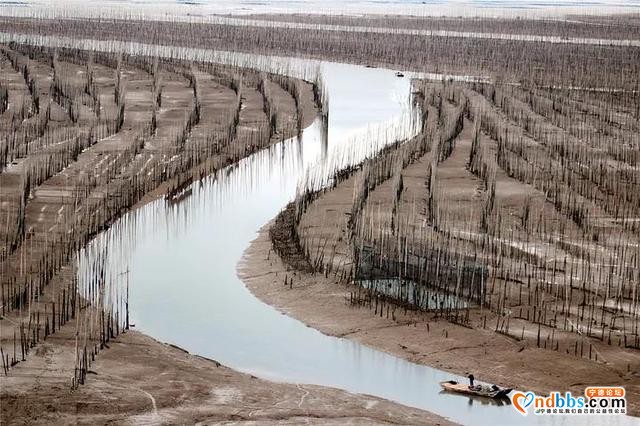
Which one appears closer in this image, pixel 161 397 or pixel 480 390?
pixel 161 397

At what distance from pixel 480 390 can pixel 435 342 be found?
5.13 feet

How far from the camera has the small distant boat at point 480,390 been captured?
12.4 meters

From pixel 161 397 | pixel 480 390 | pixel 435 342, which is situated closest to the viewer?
pixel 161 397

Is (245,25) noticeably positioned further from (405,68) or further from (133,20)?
(405,68)

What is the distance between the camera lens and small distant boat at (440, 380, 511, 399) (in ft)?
40.8

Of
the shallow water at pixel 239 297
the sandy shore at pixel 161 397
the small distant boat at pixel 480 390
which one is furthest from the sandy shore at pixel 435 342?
the sandy shore at pixel 161 397

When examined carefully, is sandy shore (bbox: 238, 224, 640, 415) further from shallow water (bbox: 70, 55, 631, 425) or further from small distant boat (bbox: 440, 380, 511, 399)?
small distant boat (bbox: 440, 380, 511, 399)

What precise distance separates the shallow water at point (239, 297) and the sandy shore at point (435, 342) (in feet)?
0.68

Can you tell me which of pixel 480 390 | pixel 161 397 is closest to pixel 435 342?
pixel 480 390

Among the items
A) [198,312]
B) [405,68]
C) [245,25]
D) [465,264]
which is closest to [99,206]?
[198,312]

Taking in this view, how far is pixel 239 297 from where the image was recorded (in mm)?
15961

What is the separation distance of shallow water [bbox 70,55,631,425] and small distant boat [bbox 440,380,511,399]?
0.10 m

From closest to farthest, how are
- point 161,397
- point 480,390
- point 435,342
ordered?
1. point 161,397
2. point 480,390
3. point 435,342

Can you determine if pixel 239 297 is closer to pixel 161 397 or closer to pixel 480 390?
pixel 161 397
